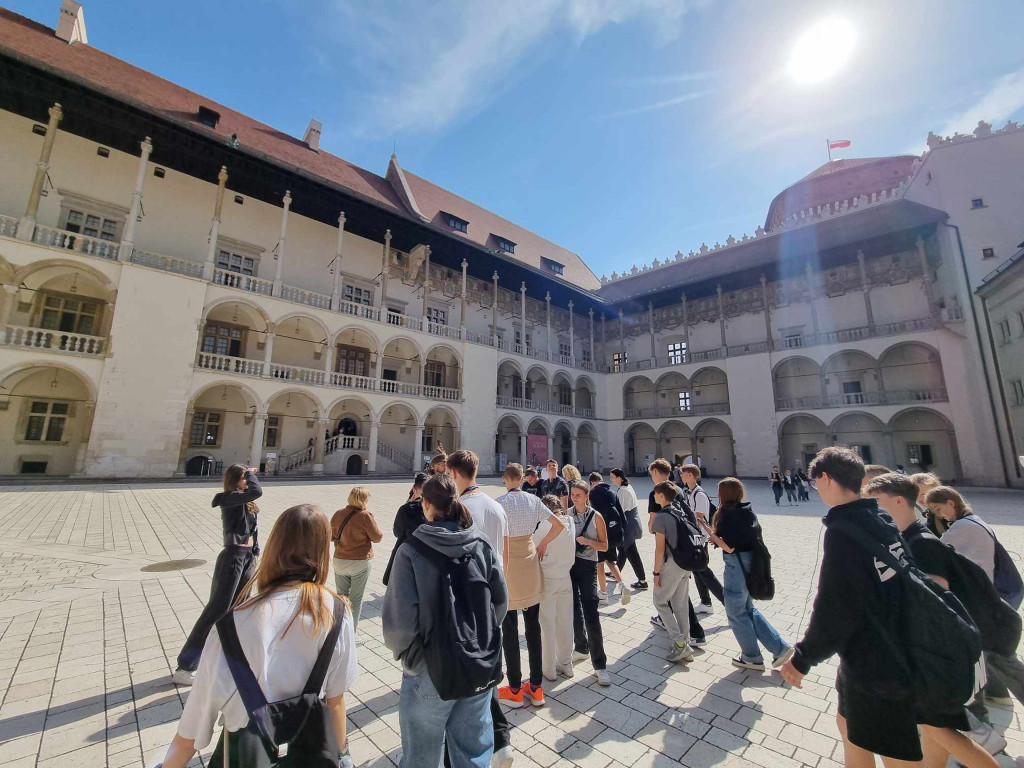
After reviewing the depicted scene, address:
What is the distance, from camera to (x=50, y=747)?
8.24ft

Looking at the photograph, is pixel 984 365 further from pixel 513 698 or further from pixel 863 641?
pixel 513 698

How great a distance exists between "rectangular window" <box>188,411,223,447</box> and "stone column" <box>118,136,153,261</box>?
6.74 m

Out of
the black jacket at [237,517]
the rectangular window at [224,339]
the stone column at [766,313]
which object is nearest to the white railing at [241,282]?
the rectangular window at [224,339]

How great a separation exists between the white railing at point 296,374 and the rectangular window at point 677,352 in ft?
77.9

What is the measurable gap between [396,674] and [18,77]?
22985 millimetres

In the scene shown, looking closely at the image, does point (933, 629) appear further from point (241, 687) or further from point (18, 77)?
point (18, 77)

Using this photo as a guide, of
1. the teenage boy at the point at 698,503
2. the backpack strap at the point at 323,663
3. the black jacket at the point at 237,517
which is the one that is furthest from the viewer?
the teenage boy at the point at 698,503

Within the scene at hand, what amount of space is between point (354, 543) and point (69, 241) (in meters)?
19.3

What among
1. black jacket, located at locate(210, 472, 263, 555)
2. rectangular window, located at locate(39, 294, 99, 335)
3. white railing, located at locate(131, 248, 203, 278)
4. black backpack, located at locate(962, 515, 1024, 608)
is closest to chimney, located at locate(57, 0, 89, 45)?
white railing, located at locate(131, 248, 203, 278)

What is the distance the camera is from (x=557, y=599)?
3494mm

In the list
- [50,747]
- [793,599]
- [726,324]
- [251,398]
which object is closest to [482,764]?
[50,747]

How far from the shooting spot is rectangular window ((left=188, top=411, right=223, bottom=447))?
1856 cm

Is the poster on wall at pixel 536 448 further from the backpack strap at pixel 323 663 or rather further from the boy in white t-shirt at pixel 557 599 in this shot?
the backpack strap at pixel 323 663

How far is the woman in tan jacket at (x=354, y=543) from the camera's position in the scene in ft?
12.7
